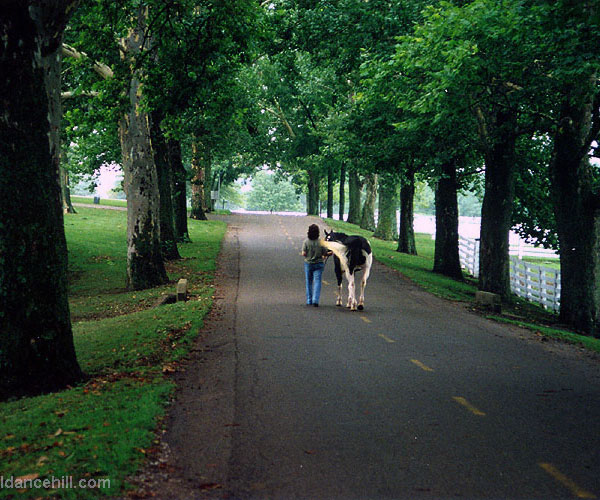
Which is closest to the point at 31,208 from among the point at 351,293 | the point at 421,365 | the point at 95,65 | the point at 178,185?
the point at 421,365

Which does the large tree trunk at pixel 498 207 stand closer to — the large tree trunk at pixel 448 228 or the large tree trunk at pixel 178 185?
the large tree trunk at pixel 448 228

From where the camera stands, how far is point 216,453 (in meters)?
6.29

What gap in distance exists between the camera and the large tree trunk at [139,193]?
68.4 ft

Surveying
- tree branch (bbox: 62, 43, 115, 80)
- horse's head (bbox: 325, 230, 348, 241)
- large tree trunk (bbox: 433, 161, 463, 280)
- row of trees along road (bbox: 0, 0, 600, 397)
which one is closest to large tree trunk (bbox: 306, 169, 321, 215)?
row of trees along road (bbox: 0, 0, 600, 397)

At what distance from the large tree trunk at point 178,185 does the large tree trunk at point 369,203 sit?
64.7 ft

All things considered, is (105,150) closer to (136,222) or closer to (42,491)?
(136,222)

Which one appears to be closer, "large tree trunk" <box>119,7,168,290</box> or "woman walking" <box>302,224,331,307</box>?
"woman walking" <box>302,224,331,307</box>

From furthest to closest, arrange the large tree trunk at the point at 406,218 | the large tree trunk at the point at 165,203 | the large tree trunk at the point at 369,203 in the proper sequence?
the large tree trunk at the point at 369,203 → the large tree trunk at the point at 406,218 → the large tree trunk at the point at 165,203

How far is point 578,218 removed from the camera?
1975cm

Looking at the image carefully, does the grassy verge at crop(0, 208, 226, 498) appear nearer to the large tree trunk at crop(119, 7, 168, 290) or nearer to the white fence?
the large tree trunk at crop(119, 7, 168, 290)

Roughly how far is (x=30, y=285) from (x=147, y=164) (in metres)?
13.1

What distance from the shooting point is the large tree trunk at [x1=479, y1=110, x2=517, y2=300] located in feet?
74.8

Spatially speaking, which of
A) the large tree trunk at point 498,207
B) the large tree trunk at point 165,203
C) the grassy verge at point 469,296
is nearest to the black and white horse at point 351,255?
the grassy verge at point 469,296

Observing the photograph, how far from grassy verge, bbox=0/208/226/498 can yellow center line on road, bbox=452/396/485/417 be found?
3.66 m
